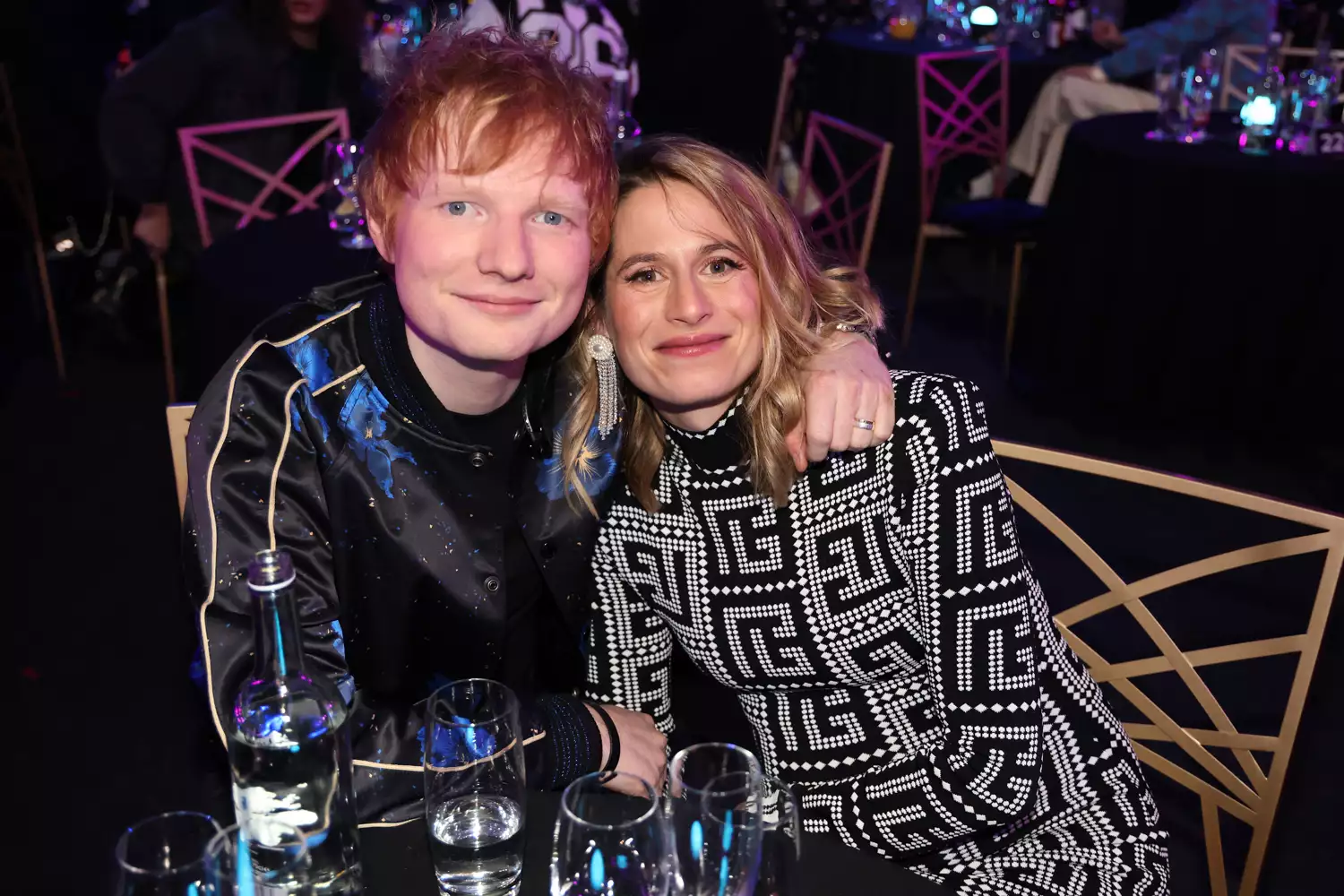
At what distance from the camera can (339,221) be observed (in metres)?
3.15

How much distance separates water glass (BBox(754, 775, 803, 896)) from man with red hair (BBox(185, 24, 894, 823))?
44 centimetres

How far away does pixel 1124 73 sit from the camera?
5379mm

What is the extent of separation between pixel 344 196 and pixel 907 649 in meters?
2.12

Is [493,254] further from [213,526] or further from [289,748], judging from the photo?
[289,748]

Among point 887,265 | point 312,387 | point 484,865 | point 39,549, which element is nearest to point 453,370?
point 312,387

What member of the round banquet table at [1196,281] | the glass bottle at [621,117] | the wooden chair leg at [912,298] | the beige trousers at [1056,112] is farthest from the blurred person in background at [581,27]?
the beige trousers at [1056,112]

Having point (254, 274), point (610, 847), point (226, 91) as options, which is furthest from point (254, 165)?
point (610, 847)

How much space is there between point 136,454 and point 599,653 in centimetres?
288

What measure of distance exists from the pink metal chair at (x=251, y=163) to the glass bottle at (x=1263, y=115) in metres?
2.92

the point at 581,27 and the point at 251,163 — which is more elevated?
the point at 581,27

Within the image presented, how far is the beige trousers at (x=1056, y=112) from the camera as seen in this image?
541 centimetres

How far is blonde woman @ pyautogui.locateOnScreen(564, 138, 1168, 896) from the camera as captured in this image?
149cm

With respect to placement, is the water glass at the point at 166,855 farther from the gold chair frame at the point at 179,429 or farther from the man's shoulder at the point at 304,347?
the gold chair frame at the point at 179,429

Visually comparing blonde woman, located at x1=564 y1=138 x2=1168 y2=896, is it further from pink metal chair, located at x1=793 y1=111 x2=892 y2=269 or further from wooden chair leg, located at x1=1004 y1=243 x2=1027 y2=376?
wooden chair leg, located at x1=1004 y1=243 x2=1027 y2=376
